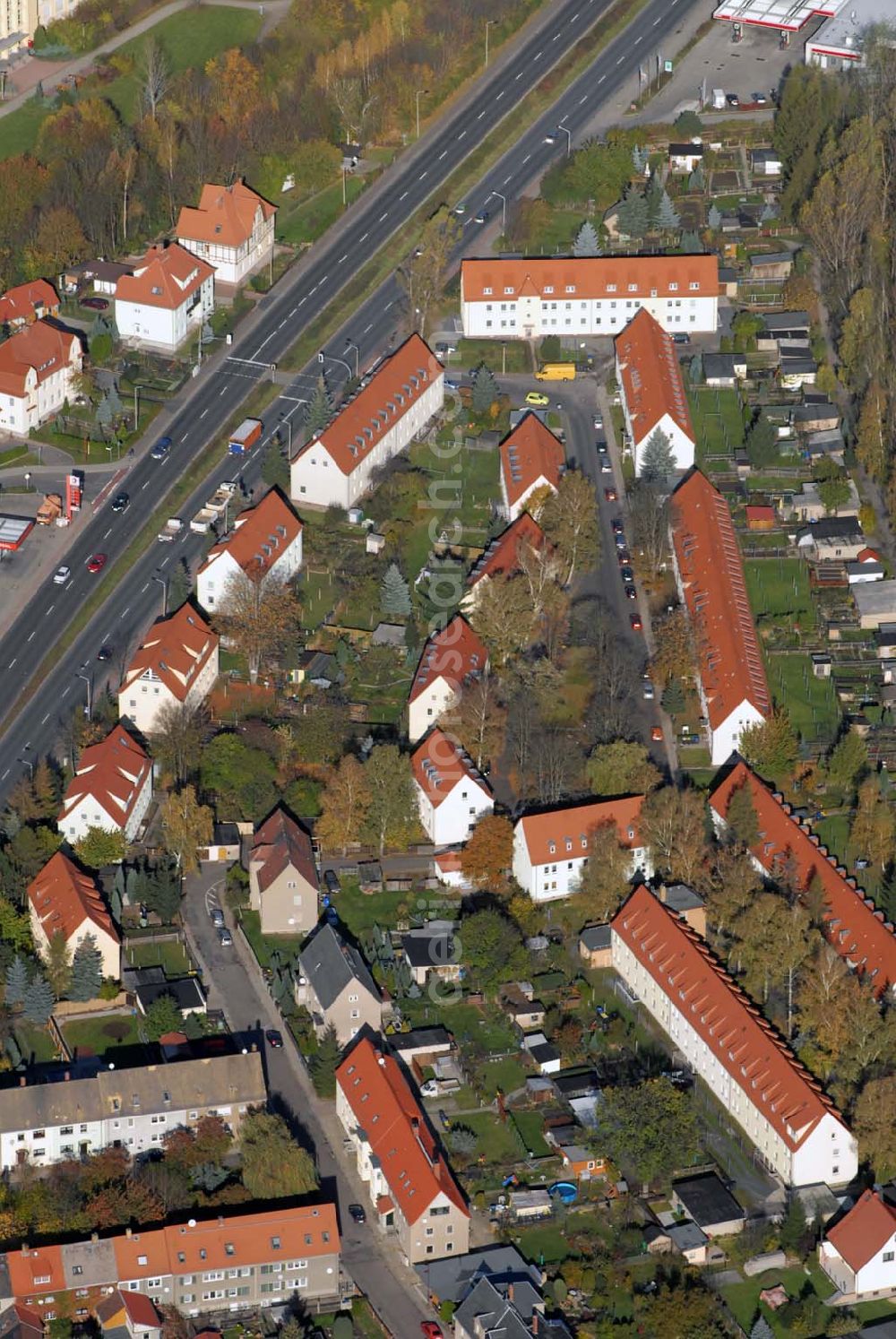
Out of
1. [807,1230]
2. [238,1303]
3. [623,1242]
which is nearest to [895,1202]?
[807,1230]

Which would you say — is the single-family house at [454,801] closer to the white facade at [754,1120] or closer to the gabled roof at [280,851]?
the gabled roof at [280,851]

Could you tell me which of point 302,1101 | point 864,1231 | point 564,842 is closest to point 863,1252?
point 864,1231

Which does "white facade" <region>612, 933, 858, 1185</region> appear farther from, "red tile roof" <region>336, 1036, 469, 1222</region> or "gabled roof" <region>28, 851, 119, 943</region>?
"gabled roof" <region>28, 851, 119, 943</region>

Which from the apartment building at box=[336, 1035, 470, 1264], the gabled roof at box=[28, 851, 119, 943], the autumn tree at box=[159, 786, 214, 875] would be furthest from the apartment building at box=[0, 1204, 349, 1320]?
the autumn tree at box=[159, 786, 214, 875]

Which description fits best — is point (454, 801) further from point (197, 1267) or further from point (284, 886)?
point (197, 1267)

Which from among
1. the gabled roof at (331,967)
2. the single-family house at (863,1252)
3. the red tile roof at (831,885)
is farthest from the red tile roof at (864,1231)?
the gabled roof at (331,967)

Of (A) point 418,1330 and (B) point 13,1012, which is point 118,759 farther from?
(A) point 418,1330
